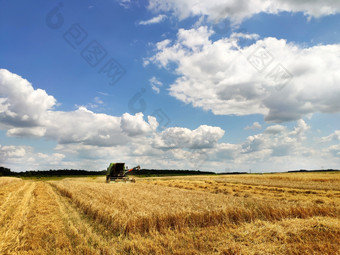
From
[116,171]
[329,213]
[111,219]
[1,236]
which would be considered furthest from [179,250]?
[116,171]

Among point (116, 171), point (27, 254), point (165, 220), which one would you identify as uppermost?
point (116, 171)

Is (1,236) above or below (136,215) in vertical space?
below

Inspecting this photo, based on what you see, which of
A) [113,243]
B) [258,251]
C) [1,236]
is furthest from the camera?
[1,236]

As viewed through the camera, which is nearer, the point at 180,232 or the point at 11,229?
the point at 180,232

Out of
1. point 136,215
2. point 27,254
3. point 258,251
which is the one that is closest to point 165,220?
point 136,215

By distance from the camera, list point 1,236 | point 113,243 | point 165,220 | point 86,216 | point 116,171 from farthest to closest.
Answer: point 116,171 < point 86,216 < point 165,220 < point 1,236 < point 113,243

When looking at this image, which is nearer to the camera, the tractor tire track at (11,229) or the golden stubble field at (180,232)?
the golden stubble field at (180,232)

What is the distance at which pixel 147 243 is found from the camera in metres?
6.20

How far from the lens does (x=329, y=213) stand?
9094 millimetres

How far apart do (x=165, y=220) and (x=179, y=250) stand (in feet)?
7.04

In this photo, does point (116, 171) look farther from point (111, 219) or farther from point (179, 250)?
point (179, 250)

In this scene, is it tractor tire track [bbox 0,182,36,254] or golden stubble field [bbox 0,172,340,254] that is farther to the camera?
tractor tire track [bbox 0,182,36,254]

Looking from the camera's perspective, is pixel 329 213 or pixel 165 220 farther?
pixel 329 213

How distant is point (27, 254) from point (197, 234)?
15.1 ft
